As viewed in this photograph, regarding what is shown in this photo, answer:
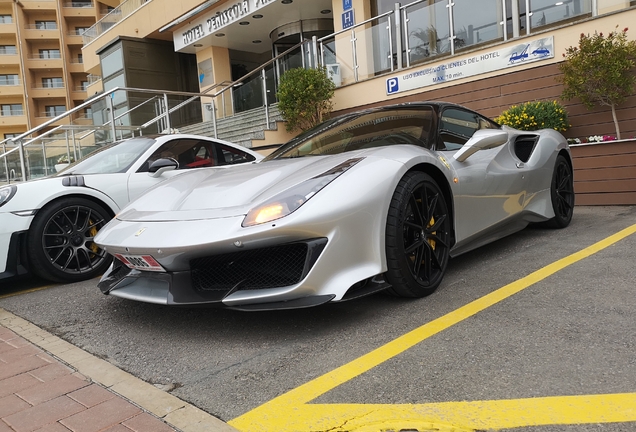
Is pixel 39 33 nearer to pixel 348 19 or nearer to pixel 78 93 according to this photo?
pixel 78 93

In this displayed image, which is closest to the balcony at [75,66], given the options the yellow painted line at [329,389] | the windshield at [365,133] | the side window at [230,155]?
the side window at [230,155]

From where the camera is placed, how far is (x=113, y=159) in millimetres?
4586

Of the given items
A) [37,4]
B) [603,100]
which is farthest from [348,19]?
[37,4]

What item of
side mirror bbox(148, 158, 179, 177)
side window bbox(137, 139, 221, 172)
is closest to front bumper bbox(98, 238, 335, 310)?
side mirror bbox(148, 158, 179, 177)

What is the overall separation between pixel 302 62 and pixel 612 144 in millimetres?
6760

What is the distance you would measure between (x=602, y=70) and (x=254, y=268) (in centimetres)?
570

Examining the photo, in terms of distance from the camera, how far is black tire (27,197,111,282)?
3727 millimetres

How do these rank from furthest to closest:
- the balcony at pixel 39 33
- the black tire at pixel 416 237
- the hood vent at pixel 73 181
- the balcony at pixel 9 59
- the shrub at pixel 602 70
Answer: the balcony at pixel 39 33 < the balcony at pixel 9 59 < the shrub at pixel 602 70 < the hood vent at pixel 73 181 < the black tire at pixel 416 237

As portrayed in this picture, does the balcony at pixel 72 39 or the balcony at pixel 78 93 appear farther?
the balcony at pixel 78 93

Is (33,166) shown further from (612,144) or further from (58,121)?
(612,144)

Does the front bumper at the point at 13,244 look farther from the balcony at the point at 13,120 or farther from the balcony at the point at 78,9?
the balcony at the point at 78,9

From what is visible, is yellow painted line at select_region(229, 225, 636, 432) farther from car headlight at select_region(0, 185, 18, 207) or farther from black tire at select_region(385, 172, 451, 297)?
car headlight at select_region(0, 185, 18, 207)

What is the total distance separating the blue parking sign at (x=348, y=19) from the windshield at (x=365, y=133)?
873cm

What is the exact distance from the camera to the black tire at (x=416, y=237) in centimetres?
265
